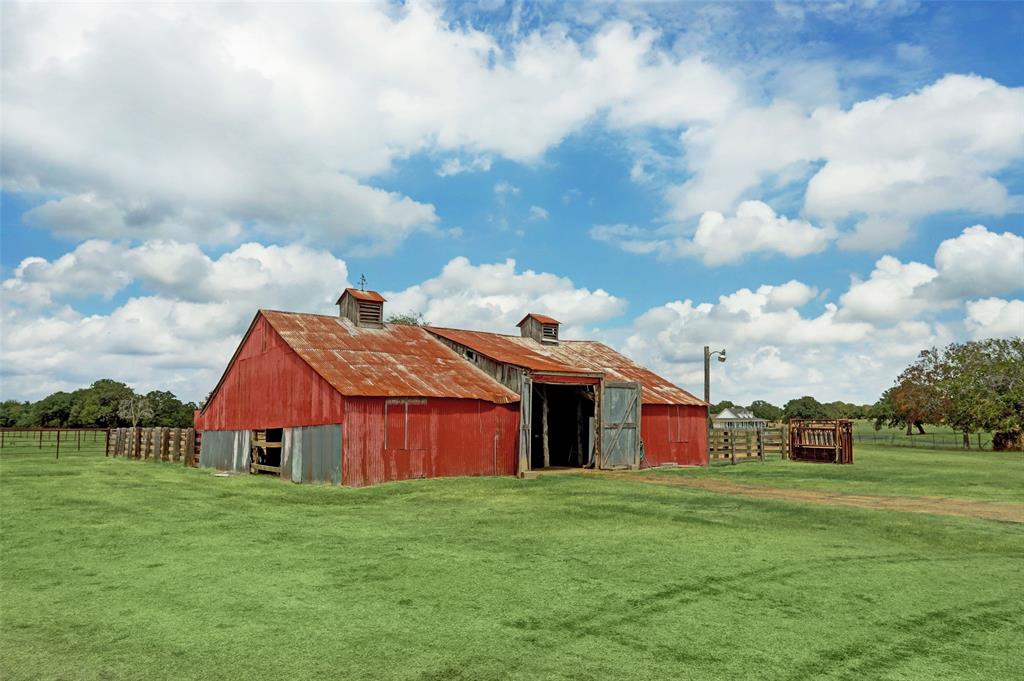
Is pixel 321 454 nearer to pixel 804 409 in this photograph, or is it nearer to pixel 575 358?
pixel 575 358

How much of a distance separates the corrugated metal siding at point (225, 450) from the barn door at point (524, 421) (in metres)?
12.4

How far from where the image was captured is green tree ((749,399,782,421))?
156863 mm

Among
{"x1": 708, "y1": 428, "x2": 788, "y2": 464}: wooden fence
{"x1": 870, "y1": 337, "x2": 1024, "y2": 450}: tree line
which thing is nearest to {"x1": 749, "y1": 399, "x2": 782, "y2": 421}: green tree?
{"x1": 870, "y1": 337, "x2": 1024, "y2": 450}: tree line

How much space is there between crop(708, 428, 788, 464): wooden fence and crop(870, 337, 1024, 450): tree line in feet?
80.6

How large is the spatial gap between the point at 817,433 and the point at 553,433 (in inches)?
550

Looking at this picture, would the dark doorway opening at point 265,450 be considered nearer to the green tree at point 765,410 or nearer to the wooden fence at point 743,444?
the wooden fence at point 743,444

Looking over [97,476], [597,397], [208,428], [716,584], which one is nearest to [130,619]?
[716,584]

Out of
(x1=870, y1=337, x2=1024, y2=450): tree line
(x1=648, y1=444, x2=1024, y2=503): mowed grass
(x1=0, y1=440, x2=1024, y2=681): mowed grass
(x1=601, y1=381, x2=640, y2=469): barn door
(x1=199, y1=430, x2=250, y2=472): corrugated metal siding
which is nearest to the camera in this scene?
(x1=0, y1=440, x2=1024, y2=681): mowed grass

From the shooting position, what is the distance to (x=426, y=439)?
26.5 metres

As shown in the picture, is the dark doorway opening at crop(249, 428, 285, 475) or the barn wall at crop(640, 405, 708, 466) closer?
the dark doorway opening at crop(249, 428, 285, 475)

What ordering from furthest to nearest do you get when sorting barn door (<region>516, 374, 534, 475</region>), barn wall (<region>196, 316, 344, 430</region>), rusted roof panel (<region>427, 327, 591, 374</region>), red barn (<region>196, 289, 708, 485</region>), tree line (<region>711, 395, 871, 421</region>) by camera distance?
tree line (<region>711, 395, 871, 421</region>), rusted roof panel (<region>427, 327, 591, 374</region>), barn door (<region>516, 374, 534, 475</region>), barn wall (<region>196, 316, 344, 430</region>), red barn (<region>196, 289, 708, 485</region>)

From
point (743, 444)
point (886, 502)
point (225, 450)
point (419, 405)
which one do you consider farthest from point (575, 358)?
point (886, 502)

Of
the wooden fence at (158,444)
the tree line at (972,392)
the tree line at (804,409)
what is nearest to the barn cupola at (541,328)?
the wooden fence at (158,444)

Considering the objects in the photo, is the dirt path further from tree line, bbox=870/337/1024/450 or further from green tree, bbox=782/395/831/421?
green tree, bbox=782/395/831/421
